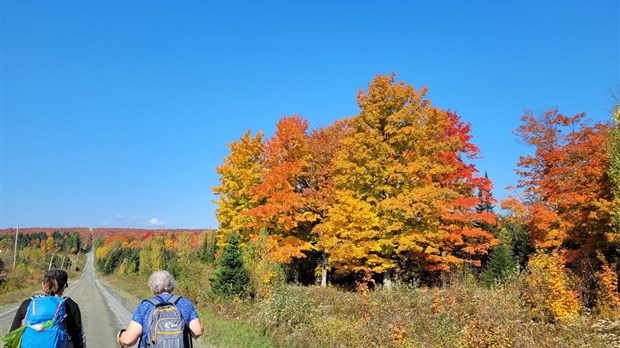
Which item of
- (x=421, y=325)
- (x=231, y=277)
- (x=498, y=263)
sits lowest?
(x=421, y=325)

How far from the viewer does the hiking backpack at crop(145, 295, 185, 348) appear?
13.8 ft

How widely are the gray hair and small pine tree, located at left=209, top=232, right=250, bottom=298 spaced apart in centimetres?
1742

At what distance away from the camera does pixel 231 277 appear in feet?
71.4

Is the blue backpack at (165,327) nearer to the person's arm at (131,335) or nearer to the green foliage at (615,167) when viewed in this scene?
the person's arm at (131,335)

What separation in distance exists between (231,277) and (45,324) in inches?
681

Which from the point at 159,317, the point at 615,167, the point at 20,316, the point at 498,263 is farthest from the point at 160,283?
the point at 498,263

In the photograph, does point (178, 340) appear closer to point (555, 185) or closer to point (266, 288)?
point (266, 288)

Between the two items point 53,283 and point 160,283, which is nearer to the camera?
point 160,283

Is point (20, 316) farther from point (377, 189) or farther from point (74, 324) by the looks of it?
point (377, 189)

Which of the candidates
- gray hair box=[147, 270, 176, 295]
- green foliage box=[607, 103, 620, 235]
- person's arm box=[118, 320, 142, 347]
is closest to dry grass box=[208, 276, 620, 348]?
green foliage box=[607, 103, 620, 235]

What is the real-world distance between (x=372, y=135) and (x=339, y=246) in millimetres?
6461

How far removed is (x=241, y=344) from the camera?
37.1 feet

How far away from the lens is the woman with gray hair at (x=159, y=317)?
4.23m

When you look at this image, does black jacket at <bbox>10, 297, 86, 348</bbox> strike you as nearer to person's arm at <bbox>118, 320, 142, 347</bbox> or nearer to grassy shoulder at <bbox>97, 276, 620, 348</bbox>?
person's arm at <bbox>118, 320, 142, 347</bbox>
